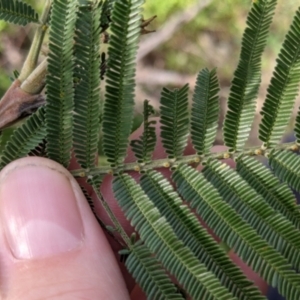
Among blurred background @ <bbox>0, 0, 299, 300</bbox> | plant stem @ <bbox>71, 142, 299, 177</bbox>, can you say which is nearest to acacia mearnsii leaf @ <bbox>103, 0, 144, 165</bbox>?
plant stem @ <bbox>71, 142, 299, 177</bbox>

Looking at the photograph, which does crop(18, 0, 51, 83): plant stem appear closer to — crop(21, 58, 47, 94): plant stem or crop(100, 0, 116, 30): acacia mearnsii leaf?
crop(21, 58, 47, 94): plant stem

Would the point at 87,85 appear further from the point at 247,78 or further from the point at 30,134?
the point at 247,78

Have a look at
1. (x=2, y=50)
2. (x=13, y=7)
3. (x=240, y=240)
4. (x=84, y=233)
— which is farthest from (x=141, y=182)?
(x=2, y=50)

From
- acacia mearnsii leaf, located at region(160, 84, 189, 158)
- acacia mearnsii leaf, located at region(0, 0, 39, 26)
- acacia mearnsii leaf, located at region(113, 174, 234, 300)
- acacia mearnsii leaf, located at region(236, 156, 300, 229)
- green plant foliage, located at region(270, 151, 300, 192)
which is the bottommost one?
acacia mearnsii leaf, located at region(113, 174, 234, 300)

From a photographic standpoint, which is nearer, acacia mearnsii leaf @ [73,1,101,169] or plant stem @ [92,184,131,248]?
acacia mearnsii leaf @ [73,1,101,169]

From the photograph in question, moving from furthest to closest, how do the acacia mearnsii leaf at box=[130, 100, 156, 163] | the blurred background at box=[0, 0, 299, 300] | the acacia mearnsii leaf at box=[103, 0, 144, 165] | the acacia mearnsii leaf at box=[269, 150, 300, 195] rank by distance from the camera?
the blurred background at box=[0, 0, 299, 300]
the acacia mearnsii leaf at box=[130, 100, 156, 163]
the acacia mearnsii leaf at box=[269, 150, 300, 195]
the acacia mearnsii leaf at box=[103, 0, 144, 165]

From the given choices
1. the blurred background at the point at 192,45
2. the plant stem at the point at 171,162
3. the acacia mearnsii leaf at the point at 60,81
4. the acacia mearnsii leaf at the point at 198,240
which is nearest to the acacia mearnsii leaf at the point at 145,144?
the plant stem at the point at 171,162

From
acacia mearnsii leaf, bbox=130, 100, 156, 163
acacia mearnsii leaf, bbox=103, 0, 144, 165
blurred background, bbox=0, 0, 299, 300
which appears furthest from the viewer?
blurred background, bbox=0, 0, 299, 300

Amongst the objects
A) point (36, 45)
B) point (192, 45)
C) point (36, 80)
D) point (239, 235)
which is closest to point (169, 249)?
point (239, 235)
